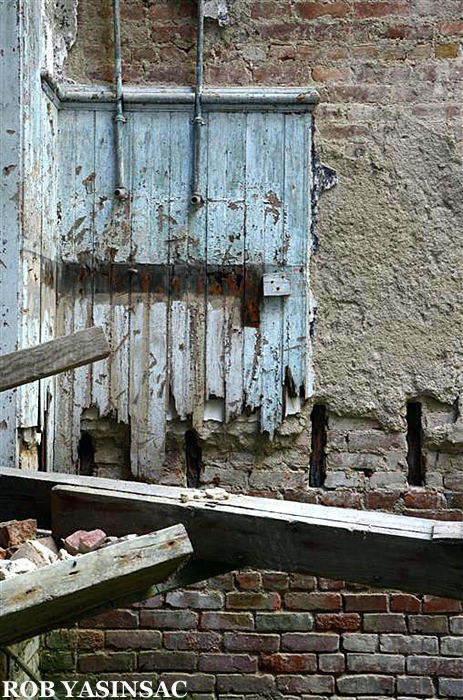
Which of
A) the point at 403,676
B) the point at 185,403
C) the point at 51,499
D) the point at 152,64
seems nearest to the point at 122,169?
the point at 152,64

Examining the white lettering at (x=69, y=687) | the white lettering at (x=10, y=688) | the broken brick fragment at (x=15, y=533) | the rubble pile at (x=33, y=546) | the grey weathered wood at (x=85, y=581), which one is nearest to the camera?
the grey weathered wood at (x=85, y=581)

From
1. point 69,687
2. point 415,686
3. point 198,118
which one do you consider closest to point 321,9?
point 198,118

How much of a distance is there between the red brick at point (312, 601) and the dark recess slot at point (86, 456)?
0.91m

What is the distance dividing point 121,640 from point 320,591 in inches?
31.2

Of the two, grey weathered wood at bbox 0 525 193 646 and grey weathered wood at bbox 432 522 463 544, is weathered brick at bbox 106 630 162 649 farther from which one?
grey weathered wood at bbox 432 522 463 544

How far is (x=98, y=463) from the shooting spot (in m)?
3.33

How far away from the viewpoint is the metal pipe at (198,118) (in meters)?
3.27

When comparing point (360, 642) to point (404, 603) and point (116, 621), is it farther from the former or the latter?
point (116, 621)

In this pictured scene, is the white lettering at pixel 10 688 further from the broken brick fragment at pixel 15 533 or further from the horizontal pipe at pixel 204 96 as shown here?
the horizontal pipe at pixel 204 96

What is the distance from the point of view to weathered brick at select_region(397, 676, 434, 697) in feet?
10.7

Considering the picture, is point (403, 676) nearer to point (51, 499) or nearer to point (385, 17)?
point (51, 499)

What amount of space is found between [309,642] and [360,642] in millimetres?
196

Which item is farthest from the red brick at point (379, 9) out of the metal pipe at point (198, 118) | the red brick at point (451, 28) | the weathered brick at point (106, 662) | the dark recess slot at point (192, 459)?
the weathered brick at point (106, 662)

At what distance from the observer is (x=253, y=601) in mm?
3303
